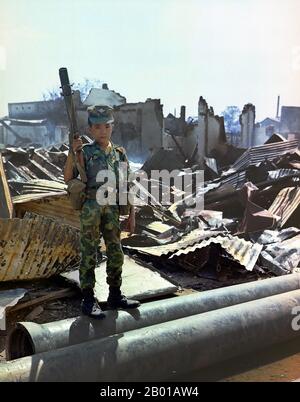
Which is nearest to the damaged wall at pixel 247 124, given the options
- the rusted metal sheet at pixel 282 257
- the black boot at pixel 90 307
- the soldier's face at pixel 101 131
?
the rusted metal sheet at pixel 282 257

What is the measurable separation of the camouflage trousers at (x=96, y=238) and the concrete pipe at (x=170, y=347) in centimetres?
54

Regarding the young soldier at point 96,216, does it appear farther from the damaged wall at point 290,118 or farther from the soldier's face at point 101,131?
the damaged wall at point 290,118

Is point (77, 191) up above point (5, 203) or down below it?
above

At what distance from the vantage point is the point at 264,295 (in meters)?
4.41

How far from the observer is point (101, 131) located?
A: 363 centimetres

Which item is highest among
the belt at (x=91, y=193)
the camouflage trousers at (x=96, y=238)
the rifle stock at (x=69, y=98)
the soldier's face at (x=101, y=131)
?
the rifle stock at (x=69, y=98)

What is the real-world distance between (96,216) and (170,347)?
1107 millimetres

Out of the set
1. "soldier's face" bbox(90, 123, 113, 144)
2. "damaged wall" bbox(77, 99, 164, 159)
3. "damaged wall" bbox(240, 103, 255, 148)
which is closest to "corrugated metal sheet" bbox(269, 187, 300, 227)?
"soldier's face" bbox(90, 123, 113, 144)

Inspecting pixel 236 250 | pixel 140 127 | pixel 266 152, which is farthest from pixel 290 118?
pixel 236 250

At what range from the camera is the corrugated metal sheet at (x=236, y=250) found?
663cm

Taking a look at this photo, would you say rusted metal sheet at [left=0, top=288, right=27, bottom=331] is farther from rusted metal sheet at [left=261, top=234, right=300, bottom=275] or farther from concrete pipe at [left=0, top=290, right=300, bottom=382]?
rusted metal sheet at [left=261, top=234, right=300, bottom=275]

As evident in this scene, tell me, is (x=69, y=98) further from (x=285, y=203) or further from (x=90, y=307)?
(x=285, y=203)

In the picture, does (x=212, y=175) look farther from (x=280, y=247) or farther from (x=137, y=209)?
(x=280, y=247)
